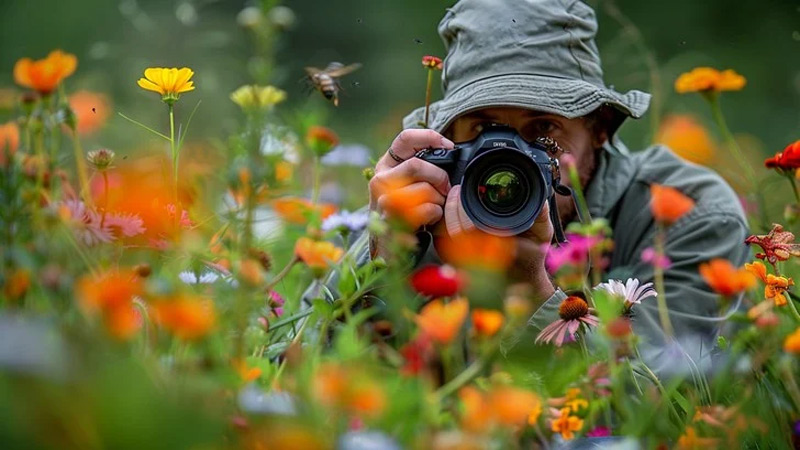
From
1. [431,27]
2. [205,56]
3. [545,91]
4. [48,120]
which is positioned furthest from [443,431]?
[431,27]

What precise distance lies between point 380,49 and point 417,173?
414 centimetres

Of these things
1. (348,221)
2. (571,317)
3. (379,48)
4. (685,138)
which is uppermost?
(571,317)

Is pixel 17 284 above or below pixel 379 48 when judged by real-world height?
above

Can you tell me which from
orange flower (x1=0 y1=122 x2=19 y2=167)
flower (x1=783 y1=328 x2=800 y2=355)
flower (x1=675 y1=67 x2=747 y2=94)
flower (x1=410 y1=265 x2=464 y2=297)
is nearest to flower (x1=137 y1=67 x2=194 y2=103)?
orange flower (x1=0 y1=122 x2=19 y2=167)

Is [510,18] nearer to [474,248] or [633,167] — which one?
[633,167]

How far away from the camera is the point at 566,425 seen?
26.8 inches

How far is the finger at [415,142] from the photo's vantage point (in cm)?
123

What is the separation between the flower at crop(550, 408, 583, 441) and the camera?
2.22 ft

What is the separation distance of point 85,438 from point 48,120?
0.51 m

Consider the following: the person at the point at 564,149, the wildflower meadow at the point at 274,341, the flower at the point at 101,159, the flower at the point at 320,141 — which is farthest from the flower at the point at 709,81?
the flower at the point at 101,159

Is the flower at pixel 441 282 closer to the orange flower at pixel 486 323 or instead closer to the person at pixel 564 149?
the orange flower at pixel 486 323

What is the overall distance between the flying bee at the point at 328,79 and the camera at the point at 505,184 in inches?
9.2

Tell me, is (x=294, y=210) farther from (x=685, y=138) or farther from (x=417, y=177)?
(x=685, y=138)

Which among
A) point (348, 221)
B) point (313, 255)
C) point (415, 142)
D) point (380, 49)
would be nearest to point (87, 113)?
point (348, 221)
